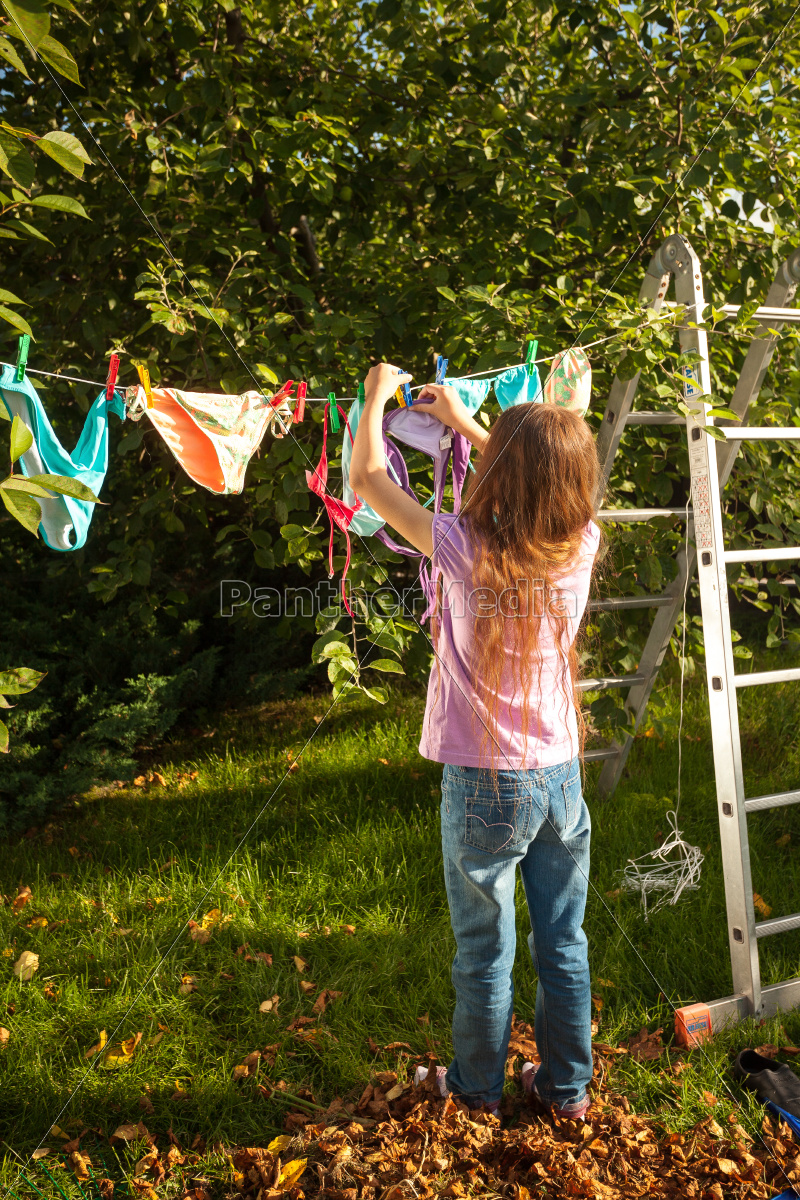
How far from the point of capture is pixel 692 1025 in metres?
2.12

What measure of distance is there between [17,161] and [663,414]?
7.02 feet

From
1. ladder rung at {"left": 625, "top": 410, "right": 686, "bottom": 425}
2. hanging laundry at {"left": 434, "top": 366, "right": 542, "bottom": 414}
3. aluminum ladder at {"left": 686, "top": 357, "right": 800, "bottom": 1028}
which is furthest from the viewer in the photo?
ladder rung at {"left": 625, "top": 410, "right": 686, "bottom": 425}

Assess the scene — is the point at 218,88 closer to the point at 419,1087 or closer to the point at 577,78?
the point at 577,78

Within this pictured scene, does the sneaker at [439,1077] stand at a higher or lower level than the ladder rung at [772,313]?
lower

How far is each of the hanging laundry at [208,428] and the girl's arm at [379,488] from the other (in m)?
0.55

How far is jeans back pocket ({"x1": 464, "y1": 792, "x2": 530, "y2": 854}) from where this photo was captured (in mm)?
1590

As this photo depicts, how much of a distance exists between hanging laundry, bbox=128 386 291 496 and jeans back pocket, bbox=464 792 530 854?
1.16 metres

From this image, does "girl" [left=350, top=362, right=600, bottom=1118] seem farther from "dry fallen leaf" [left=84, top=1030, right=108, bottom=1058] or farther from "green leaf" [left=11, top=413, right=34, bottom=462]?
"dry fallen leaf" [left=84, top=1030, right=108, bottom=1058]

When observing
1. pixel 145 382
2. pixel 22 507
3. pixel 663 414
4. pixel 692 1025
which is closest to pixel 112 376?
pixel 145 382

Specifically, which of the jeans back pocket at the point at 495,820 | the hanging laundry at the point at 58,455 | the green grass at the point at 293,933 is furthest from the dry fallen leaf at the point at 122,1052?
the hanging laundry at the point at 58,455

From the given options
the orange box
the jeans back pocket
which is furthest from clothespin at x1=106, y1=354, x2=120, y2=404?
the orange box

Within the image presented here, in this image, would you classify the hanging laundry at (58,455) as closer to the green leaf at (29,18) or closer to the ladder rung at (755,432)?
the green leaf at (29,18)

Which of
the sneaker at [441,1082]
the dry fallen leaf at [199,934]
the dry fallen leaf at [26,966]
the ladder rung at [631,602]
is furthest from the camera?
the ladder rung at [631,602]

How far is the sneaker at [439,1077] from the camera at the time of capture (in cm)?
189
